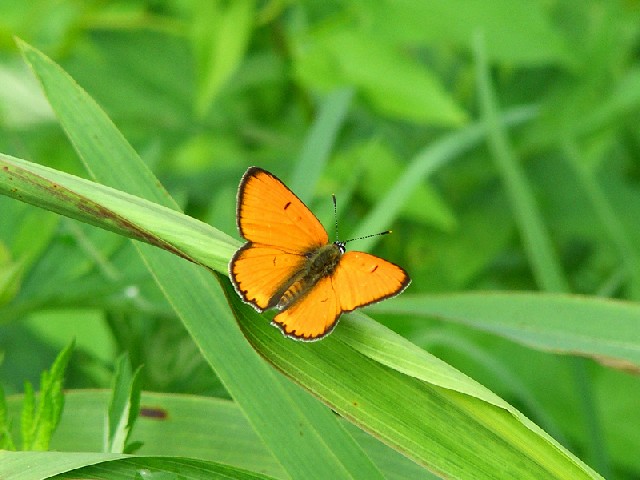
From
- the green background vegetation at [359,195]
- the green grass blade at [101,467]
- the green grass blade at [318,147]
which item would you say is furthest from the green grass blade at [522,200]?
the green grass blade at [101,467]

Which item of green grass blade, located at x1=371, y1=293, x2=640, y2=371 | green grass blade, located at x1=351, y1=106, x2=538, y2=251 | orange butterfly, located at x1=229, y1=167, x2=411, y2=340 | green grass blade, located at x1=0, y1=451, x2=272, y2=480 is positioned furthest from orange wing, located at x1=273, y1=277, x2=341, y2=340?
green grass blade, located at x1=351, y1=106, x2=538, y2=251

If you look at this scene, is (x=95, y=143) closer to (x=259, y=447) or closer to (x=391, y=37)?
(x=259, y=447)

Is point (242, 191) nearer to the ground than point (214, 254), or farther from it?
farther from it

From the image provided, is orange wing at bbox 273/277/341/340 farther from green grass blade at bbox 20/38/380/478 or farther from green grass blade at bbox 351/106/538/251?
green grass blade at bbox 351/106/538/251

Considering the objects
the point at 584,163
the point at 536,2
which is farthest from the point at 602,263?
the point at 536,2

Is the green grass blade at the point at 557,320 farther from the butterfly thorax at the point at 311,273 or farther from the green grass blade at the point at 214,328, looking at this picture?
the green grass blade at the point at 214,328

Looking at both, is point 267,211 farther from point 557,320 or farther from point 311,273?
point 557,320
